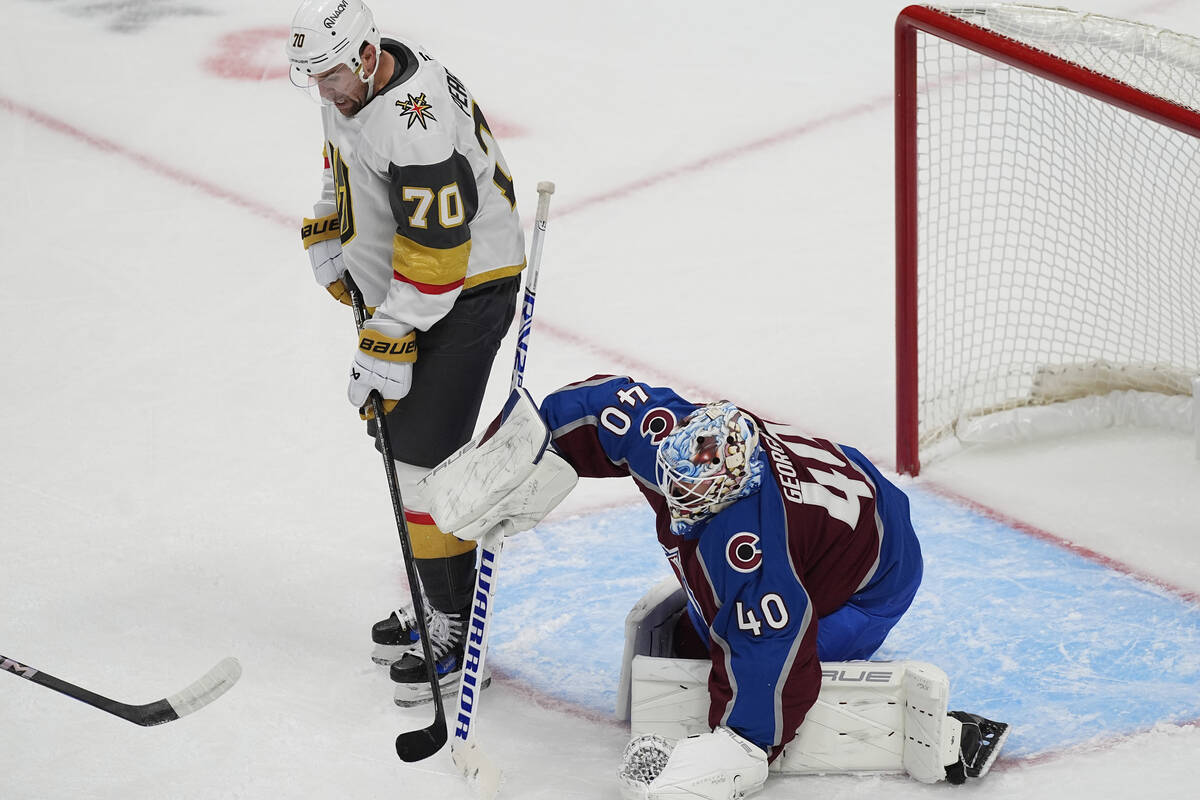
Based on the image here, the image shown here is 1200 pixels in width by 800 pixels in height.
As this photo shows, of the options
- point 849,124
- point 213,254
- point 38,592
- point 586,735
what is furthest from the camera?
point 849,124

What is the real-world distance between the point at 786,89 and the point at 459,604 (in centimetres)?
329

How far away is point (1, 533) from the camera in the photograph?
362 centimetres

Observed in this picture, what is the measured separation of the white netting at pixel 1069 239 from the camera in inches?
137

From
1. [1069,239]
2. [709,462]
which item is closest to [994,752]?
[709,462]

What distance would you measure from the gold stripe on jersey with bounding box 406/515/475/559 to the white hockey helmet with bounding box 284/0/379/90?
81 centimetres

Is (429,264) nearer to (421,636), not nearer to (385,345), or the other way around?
(385,345)

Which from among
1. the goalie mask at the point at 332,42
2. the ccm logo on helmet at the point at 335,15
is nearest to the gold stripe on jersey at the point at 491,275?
the goalie mask at the point at 332,42

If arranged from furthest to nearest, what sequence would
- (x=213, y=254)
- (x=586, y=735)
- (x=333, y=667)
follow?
(x=213, y=254) < (x=333, y=667) < (x=586, y=735)

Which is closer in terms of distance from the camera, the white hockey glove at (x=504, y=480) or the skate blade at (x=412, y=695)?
the white hockey glove at (x=504, y=480)

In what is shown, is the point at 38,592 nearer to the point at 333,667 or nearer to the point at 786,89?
the point at 333,667

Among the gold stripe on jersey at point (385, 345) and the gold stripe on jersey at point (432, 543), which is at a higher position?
the gold stripe on jersey at point (385, 345)

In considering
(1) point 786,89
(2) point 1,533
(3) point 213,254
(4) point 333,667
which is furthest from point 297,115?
(4) point 333,667

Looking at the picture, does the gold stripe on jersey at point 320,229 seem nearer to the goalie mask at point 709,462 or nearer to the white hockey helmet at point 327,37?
the white hockey helmet at point 327,37

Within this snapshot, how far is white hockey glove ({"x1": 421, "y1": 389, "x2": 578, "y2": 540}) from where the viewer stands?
8.75 feet
